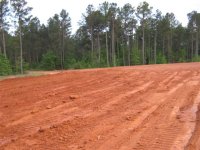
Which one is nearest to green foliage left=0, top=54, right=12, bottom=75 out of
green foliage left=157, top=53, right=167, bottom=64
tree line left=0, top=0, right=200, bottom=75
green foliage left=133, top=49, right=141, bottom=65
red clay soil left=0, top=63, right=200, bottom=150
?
tree line left=0, top=0, right=200, bottom=75

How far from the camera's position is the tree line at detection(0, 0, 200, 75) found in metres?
62.8

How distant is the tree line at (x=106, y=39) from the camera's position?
6281 cm

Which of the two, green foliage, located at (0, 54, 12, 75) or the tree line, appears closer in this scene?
green foliage, located at (0, 54, 12, 75)

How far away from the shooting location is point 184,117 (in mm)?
7410

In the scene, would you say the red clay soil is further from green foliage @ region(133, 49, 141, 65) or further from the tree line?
→ green foliage @ region(133, 49, 141, 65)

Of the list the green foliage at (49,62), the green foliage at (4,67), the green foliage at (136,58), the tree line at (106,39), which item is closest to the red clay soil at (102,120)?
the green foliage at (4,67)

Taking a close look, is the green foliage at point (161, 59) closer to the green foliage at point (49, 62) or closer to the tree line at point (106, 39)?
the tree line at point (106, 39)

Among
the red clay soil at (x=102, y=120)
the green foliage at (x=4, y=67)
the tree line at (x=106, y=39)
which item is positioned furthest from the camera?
the tree line at (x=106, y=39)

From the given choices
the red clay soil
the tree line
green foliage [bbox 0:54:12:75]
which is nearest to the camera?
the red clay soil

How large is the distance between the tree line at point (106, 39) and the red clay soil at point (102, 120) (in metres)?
42.6

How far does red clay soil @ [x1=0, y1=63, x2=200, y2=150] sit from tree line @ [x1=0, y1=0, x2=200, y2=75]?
42632 mm

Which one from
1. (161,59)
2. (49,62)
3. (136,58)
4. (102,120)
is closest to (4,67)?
→ (49,62)

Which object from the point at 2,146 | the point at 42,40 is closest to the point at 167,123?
the point at 2,146

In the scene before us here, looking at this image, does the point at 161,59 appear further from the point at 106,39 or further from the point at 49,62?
the point at 49,62
